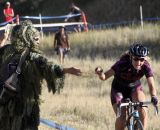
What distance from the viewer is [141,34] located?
27.4m

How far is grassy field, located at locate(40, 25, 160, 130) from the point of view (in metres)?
11.9

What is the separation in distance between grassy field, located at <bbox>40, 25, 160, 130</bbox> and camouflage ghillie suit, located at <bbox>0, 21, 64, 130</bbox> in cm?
37

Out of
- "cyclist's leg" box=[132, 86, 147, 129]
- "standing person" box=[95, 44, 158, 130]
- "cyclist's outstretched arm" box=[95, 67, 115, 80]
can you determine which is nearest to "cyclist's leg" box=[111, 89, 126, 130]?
"standing person" box=[95, 44, 158, 130]

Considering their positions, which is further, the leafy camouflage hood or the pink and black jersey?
the pink and black jersey

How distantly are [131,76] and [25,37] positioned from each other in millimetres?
2006

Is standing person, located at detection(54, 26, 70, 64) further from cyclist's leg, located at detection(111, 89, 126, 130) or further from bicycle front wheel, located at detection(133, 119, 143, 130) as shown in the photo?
bicycle front wheel, located at detection(133, 119, 143, 130)

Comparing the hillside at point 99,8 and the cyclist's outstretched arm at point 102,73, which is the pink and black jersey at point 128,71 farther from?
the hillside at point 99,8

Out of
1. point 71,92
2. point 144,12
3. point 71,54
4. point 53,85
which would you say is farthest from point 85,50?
point 53,85

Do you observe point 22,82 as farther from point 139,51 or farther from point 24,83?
point 139,51

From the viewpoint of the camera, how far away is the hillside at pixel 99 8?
41344mm

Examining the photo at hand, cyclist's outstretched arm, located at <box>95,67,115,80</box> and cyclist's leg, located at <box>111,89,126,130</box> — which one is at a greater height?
cyclist's outstretched arm, located at <box>95,67,115,80</box>

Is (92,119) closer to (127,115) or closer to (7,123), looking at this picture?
(127,115)

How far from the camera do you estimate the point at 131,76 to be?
834 cm

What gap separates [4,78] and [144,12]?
34422mm
